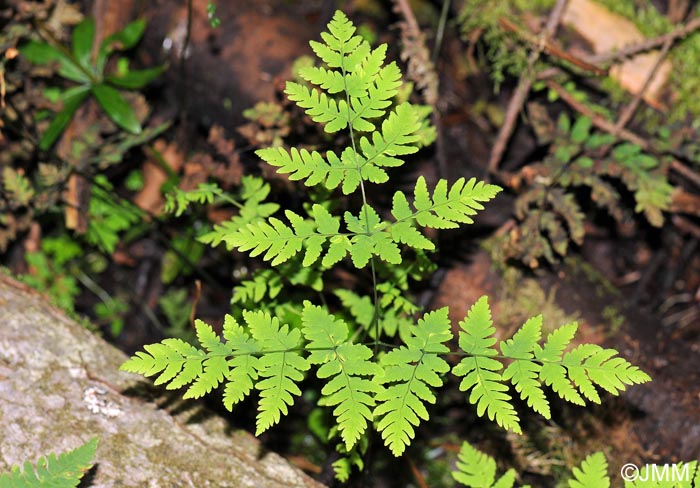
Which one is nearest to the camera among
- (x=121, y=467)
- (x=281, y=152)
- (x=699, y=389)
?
(x=281, y=152)

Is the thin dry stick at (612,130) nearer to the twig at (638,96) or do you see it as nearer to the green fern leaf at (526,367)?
the twig at (638,96)

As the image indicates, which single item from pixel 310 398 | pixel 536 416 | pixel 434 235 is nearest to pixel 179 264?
pixel 310 398

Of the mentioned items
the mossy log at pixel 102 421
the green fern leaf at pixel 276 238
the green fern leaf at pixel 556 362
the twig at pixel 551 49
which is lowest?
the mossy log at pixel 102 421

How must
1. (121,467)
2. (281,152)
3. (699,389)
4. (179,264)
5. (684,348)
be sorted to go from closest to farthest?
(281,152), (121,467), (699,389), (684,348), (179,264)

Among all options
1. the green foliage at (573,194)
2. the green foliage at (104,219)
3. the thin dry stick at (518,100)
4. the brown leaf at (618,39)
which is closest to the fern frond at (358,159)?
the green foliage at (573,194)

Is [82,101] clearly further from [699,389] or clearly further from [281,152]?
[699,389]

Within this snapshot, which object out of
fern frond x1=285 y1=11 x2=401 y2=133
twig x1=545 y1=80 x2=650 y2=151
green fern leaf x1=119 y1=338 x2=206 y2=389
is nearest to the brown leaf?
twig x1=545 y1=80 x2=650 y2=151
